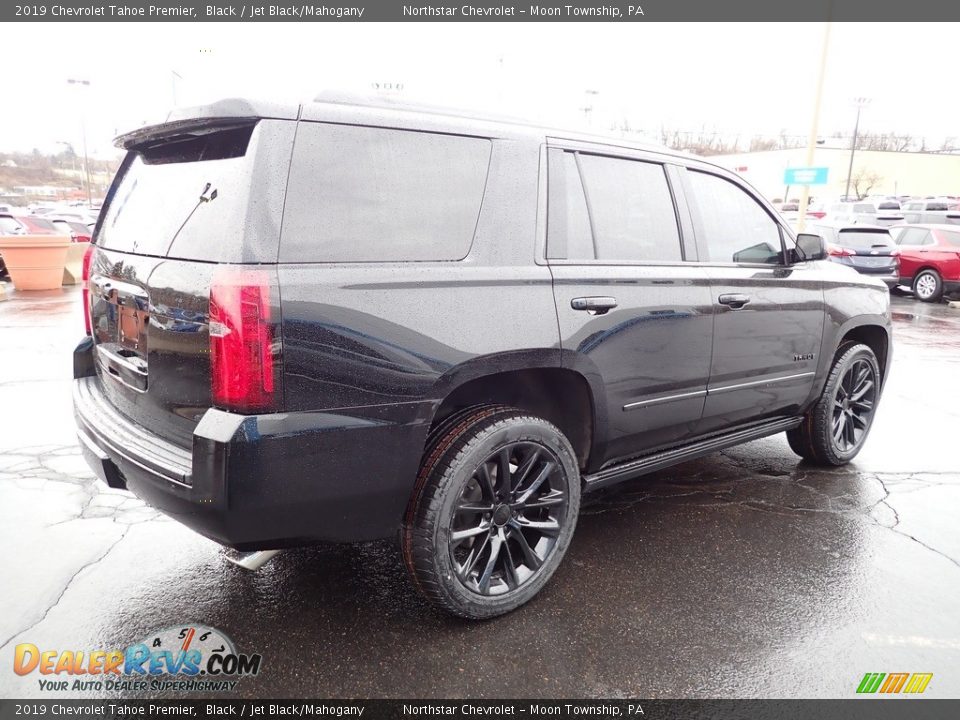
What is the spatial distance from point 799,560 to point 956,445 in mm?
2828

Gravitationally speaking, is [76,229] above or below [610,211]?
below

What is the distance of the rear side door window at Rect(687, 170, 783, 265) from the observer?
139 inches

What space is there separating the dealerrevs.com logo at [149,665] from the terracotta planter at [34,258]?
12606 mm

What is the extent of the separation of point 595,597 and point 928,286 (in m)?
15.0

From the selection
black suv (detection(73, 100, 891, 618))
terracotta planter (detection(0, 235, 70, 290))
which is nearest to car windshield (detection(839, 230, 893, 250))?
black suv (detection(73, 100, 891, 618))

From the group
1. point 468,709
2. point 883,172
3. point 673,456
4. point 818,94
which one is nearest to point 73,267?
point 673,456

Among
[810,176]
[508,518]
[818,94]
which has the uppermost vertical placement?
[818,94]

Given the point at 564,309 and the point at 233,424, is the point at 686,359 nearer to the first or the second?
the point at 564,309

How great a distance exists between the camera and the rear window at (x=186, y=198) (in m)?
2.15

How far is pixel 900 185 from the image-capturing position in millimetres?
75375

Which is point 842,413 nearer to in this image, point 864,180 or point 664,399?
point 664,399

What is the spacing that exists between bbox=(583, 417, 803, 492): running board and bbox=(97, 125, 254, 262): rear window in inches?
75.1

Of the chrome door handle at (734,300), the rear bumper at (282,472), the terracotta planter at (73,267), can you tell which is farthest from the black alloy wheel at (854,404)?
the terracotta planter at (73,267)

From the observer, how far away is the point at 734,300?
11.5 feet
